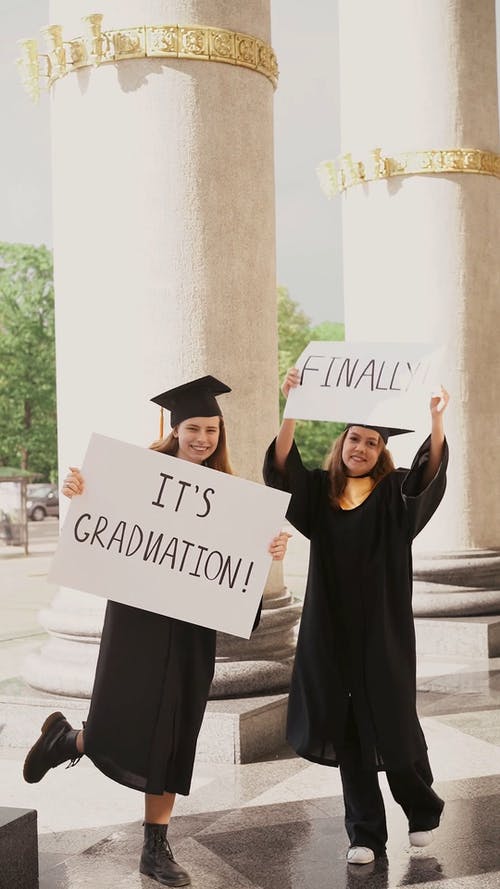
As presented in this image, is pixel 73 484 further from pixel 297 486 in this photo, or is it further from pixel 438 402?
pixel 438 402

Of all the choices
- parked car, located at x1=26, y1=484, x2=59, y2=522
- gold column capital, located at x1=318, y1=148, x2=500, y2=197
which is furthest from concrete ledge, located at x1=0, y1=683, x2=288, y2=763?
parked car, located at x1=26, y1=484, x2=59, y2=522

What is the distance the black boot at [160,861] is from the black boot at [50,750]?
559mm

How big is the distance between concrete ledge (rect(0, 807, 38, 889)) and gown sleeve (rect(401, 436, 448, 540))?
2.30 meters

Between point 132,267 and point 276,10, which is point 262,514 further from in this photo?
point 276,10

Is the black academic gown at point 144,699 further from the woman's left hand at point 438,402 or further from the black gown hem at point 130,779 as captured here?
the woman's left hand at point 438,402

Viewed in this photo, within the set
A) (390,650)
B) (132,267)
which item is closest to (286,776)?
(390,650)

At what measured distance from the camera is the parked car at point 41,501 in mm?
56188

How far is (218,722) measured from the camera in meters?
7.72

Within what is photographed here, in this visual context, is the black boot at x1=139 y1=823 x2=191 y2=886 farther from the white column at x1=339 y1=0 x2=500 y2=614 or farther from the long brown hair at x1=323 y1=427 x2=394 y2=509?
the white column at x1=339 y1=0 x2=500 y2=614

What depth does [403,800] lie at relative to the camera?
237 inches

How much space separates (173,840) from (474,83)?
9391mm

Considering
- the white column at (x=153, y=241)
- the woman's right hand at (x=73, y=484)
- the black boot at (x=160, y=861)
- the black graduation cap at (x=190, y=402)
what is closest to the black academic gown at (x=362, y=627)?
the black graduation cap at (x=190, y=402)

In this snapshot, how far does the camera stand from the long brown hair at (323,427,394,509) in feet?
19.6

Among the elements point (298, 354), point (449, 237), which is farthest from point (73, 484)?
point (298, 354)
